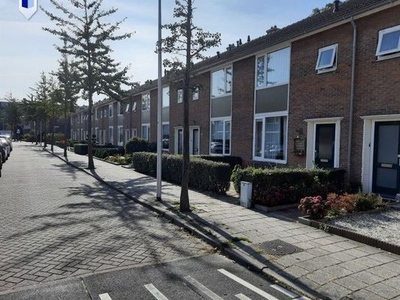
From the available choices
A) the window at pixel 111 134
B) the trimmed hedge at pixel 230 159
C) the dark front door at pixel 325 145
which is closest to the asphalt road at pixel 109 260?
the dark front door at pixel 325 145

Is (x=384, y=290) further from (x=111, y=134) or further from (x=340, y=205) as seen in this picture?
(x=111, y=134)

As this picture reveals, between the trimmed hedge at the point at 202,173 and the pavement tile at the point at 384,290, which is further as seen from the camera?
the trimmed hedge at the point at 202,173

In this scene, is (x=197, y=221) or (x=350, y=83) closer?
(x=197, y=221)

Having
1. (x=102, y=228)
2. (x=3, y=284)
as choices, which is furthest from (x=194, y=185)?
(x=3, y=284)

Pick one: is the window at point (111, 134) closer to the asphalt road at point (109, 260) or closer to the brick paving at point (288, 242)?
the brick paving at point (288, 242)

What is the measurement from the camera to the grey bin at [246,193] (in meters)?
8.80

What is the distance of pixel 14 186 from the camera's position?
12.7 metres

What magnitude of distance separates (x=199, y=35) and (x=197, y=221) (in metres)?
4.38

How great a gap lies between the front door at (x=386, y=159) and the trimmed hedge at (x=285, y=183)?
1120 mm

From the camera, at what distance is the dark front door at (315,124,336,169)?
11.4 metres

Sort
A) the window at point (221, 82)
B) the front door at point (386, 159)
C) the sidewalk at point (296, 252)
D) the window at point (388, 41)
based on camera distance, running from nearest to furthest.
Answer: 1. the sidewalk at point (296, 252)
2. the window at point (388, 41)
3. the front door at point (386, 159)
4. the window at point (221, 82)

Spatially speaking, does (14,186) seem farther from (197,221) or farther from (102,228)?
(197,221)

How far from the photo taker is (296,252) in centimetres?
546

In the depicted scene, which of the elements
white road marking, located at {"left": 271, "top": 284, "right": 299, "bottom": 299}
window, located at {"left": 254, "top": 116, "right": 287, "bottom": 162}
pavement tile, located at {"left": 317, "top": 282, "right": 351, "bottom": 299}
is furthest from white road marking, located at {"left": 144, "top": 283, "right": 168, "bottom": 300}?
window, located at {"left": 254, "top": 116, "right": 287, "bottom": 162}
